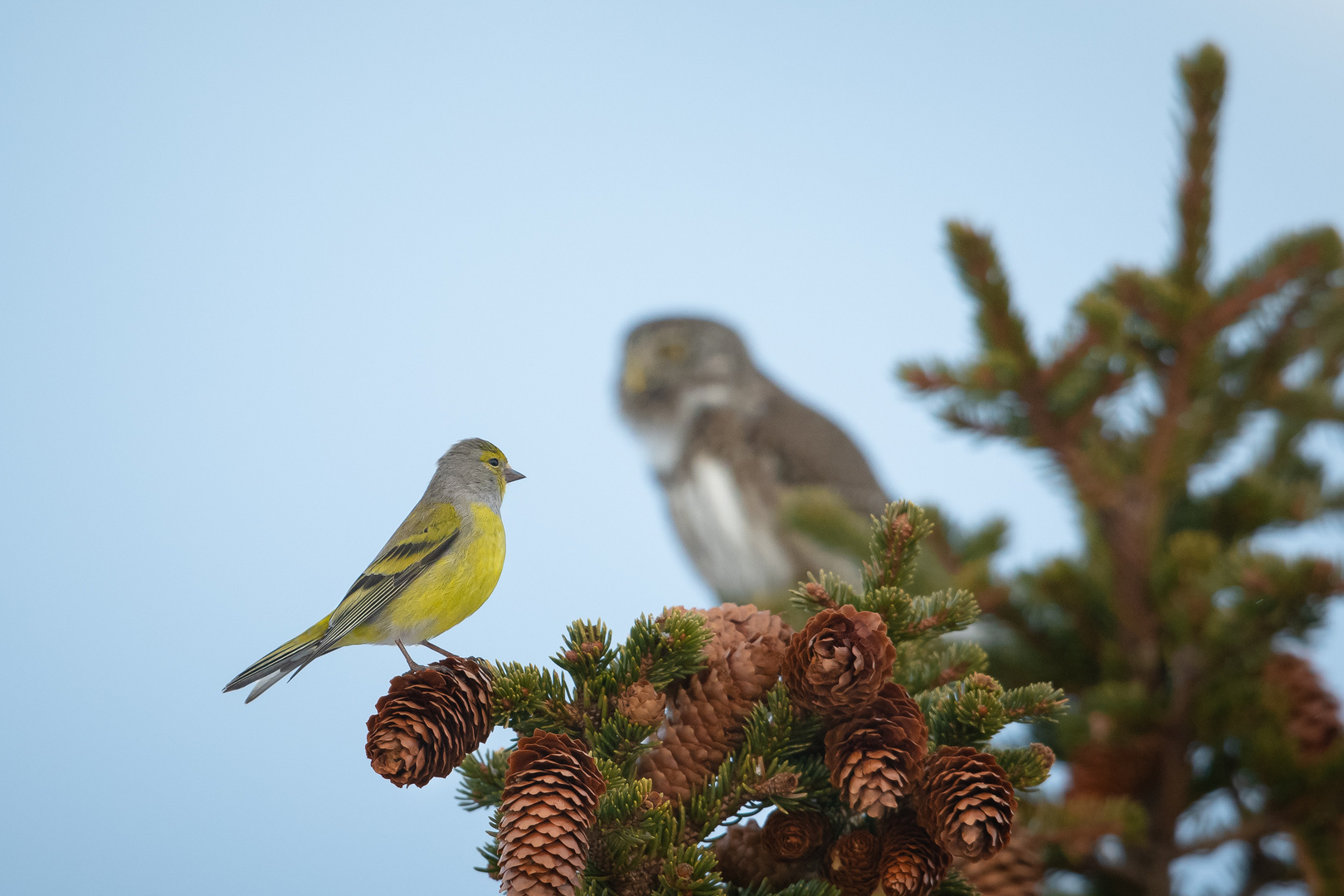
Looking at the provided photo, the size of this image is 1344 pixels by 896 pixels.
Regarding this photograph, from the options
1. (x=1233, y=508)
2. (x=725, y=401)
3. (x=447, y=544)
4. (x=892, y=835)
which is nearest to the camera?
(x=892, y=835)

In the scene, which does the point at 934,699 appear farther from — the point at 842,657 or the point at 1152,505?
the point at 1152,505

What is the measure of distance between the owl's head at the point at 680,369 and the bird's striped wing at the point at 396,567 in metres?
3.49

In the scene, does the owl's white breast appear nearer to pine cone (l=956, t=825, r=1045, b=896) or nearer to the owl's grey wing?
the owl's grey wing

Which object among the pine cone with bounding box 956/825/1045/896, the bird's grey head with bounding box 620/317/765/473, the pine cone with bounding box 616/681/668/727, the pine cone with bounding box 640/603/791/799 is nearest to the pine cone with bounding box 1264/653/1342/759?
the pine cone with bounding box 956/825/1045/896

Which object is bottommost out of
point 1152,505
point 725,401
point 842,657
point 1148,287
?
point 842,657

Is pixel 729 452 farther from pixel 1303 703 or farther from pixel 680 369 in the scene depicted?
pixel 1303 703

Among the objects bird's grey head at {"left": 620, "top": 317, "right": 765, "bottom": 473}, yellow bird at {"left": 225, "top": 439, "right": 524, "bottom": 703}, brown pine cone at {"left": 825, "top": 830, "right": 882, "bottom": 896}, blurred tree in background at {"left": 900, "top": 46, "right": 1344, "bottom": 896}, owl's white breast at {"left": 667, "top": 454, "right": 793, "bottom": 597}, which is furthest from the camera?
bird's grey head at {"left": 620, "top": 317, "right": 765, "bottom": 473}

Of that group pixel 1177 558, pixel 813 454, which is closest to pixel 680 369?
pixel 813 454

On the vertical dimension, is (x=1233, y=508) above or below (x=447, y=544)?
above

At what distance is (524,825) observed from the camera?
700 mm

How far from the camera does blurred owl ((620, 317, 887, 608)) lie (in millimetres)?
4074

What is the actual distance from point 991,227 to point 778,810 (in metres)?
1.10

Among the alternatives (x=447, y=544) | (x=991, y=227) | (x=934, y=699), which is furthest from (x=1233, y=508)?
(x=447, y=544)

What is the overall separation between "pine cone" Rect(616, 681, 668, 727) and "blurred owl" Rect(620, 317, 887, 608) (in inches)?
117
